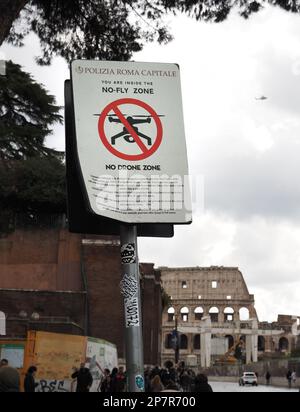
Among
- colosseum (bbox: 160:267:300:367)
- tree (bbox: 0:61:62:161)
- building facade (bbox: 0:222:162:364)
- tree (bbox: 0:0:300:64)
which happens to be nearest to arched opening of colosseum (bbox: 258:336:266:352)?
colosseum (bbox: 160:267:300:367)

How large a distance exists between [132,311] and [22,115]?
2252cm

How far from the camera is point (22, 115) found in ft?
96.2

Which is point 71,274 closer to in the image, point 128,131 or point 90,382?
point 90,382

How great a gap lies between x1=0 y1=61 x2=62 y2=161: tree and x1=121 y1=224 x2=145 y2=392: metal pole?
63.1 ft

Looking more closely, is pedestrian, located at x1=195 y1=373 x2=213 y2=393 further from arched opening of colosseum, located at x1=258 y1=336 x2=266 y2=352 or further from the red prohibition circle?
arched opening of colosseum, located at x1=258 y1=336 x2=266 y2=352

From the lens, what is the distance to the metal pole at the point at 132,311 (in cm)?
766

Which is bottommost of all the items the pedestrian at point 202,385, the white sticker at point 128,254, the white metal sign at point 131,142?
the pedestrian at point 202,385

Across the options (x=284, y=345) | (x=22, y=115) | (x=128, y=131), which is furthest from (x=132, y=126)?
(x=284, y=345)

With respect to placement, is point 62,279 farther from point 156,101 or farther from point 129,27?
point 156,101

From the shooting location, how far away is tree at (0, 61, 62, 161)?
91.9 ft

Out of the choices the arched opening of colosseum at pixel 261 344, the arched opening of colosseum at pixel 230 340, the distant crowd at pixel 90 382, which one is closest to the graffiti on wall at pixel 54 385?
the distant crowd at pixel 90 382

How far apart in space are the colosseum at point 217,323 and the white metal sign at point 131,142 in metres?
79.8

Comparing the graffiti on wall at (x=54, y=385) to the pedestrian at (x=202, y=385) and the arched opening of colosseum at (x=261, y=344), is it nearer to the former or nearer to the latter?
the pedestrian at (x=202, y=385)
